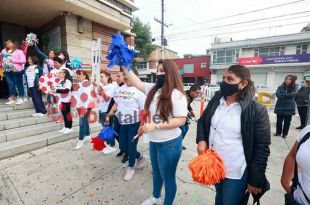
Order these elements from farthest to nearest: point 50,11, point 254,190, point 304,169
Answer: point 50,11, point 254,190, point 304,169

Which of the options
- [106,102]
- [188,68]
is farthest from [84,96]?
[188,68]

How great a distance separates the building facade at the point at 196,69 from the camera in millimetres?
30141

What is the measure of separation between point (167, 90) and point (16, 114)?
4.79m

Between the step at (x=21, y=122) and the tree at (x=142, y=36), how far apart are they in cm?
1653

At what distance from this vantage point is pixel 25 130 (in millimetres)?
4262

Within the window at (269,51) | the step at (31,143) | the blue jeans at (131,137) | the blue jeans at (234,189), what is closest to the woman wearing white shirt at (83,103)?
the step at (31,143)

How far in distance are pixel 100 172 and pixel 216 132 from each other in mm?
2293

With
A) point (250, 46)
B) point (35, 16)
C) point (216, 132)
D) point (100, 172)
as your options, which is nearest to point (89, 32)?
point (35, 16)

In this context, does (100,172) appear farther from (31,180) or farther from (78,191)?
(31,180)

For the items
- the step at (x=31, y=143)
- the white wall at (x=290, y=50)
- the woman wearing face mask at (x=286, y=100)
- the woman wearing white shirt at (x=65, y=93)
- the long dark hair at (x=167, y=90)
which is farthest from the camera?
the white wall at (x=290, y=50)

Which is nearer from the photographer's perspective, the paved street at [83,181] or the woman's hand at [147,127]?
the woman's hand at [147,127]

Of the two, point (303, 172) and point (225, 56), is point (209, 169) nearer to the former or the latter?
point (303, 172)

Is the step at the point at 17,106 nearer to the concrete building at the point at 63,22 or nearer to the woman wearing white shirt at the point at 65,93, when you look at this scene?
the woman wearing white shirt at the point at 65,93

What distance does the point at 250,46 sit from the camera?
25469 mm
